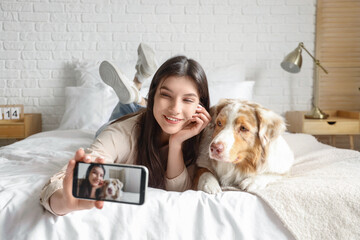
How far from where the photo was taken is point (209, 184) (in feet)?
3.89

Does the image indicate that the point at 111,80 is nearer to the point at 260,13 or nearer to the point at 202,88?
the point at 202,88

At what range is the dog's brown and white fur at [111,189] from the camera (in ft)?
2.57

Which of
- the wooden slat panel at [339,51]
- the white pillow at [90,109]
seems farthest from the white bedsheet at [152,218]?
the wooden slat panel at [339,51]

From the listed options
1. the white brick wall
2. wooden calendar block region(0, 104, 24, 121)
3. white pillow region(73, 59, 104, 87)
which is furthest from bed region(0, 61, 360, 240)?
the white brick wall

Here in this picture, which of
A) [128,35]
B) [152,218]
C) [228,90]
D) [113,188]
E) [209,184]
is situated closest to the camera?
[113,188]

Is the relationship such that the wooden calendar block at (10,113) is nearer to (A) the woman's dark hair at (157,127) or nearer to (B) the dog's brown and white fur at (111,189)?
(A) the woman's dark hair at (157,127)

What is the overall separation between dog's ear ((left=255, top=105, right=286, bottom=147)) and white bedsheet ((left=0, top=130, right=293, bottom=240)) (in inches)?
9.0

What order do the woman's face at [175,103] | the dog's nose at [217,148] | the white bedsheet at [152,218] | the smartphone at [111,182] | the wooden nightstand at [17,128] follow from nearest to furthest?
the smartphone at [111,182]
the white bedsheet at [152,218]
the dog's nose at [217,148]
the woman's face at [175,103]
the wooden nightstand at [17,128]

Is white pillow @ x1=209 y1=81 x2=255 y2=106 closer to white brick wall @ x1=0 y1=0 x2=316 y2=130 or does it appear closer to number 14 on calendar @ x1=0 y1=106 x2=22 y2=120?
white brick wall @ x1=0 y1=0 x2=316 y2=130

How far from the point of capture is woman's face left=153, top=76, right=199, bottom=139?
124 centimetres

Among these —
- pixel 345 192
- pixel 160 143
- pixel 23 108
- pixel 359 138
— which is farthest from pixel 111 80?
pixel 359 138

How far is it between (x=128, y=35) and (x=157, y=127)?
7.48ft

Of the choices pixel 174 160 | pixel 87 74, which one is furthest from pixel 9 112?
pixel 174 160

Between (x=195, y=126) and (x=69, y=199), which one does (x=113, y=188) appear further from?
(x=195, y=126)
